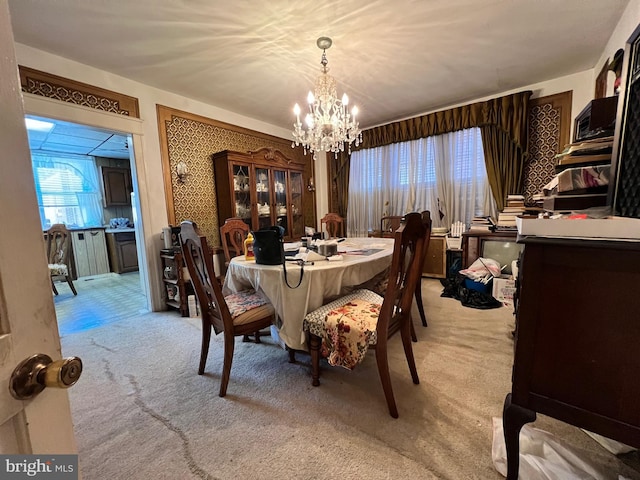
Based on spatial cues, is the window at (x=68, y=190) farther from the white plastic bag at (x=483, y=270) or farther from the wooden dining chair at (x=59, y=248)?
the white plastic bag at (x=483, y=270)

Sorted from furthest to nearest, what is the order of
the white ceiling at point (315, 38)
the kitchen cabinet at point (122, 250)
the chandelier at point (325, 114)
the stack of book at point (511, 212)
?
the kitchen cabinet at point (122, 250)
the stack of book at point (511, 212)
the chandelier at point (325, 114)
the white ceiling at point (315, 38)

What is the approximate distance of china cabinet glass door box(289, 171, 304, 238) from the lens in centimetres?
414

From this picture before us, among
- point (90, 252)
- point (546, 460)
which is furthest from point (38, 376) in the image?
point (90, 252)

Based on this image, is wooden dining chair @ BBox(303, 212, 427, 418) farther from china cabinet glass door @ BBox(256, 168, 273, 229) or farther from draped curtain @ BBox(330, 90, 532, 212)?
draped curtain @ BBox(330, 90, 532, 212)

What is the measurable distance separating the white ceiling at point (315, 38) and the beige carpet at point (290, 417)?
7.89 feet

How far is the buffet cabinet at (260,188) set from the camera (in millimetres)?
3318

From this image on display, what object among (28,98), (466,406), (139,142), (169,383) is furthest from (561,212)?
(28,98)

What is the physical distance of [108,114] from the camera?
254cm

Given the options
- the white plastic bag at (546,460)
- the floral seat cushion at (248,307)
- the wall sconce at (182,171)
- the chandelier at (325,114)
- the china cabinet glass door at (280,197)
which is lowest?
the white plastic bag at (546,460)

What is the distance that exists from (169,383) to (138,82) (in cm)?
289

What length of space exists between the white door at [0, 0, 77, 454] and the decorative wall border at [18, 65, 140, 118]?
2.69m

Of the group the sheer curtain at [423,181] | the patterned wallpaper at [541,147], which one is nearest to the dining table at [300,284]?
the sheer curtain at [423,181]

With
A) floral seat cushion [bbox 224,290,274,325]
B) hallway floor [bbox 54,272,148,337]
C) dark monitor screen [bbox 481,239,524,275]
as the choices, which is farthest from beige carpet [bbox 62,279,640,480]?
dark monitor screen [bbox 481,239,524,275]

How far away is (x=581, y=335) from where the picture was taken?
2.52 ft
